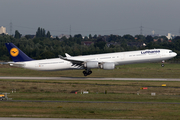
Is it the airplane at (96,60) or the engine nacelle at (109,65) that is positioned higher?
the airplane at (96,60)

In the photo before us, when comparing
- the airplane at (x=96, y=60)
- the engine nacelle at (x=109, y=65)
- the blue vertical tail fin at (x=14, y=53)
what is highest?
the blue vertical tail fin at (x=14, y=53)

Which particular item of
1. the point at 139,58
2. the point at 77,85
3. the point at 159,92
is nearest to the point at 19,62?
the point at 77,85

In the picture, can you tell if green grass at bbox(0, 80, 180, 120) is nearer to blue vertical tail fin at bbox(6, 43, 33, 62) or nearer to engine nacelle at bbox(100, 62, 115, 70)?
engine nacelle at bbox(100, 62, 115, 70)

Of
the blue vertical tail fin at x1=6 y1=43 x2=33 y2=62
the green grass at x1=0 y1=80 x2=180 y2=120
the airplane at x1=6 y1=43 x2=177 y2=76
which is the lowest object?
the green grass at x1=0 y1=80 x2=180 y2=120

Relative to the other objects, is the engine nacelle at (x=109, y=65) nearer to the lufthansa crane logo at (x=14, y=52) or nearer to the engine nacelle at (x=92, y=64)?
the engine nacelle at (x=92, y=64)

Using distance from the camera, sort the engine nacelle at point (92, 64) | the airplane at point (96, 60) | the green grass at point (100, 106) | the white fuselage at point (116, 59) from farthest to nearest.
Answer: the white fuselage at point (116, 59)
the airplane at point (96, 60)
the engine nacelle at point (92, 64)
the green grass at point (100, 106)

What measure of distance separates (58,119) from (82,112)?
3.41 meters

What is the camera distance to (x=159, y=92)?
3388 cm

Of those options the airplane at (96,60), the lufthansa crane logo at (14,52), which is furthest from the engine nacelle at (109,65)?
the lufthansa crane logo at (14,52)

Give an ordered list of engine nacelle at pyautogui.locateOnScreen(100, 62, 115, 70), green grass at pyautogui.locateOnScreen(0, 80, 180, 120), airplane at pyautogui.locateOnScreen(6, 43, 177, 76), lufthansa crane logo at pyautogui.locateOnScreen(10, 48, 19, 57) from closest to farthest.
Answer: green grass at pyautogui.locateOnScreen(0, 80, 180, 120) < engine nacelle at pyautogui.locateOnScreen(100, 62, 115, 70) < airplane at pyautogui.locateOnScreen(6, 43, 177, 76) < lufthansa crane logo at pyautogui.locateOnScreen(10, 48, 19, 57)

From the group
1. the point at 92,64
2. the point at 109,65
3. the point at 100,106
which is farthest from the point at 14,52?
the point at 100,106

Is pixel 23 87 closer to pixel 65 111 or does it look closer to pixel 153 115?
pixel 65 111

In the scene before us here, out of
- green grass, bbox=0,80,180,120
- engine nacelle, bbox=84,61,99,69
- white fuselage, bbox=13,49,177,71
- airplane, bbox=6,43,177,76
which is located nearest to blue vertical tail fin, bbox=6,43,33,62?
airplane, bbox=6,43,177,76

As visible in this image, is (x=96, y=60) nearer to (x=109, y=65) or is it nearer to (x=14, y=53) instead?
(x=109, y=65)
